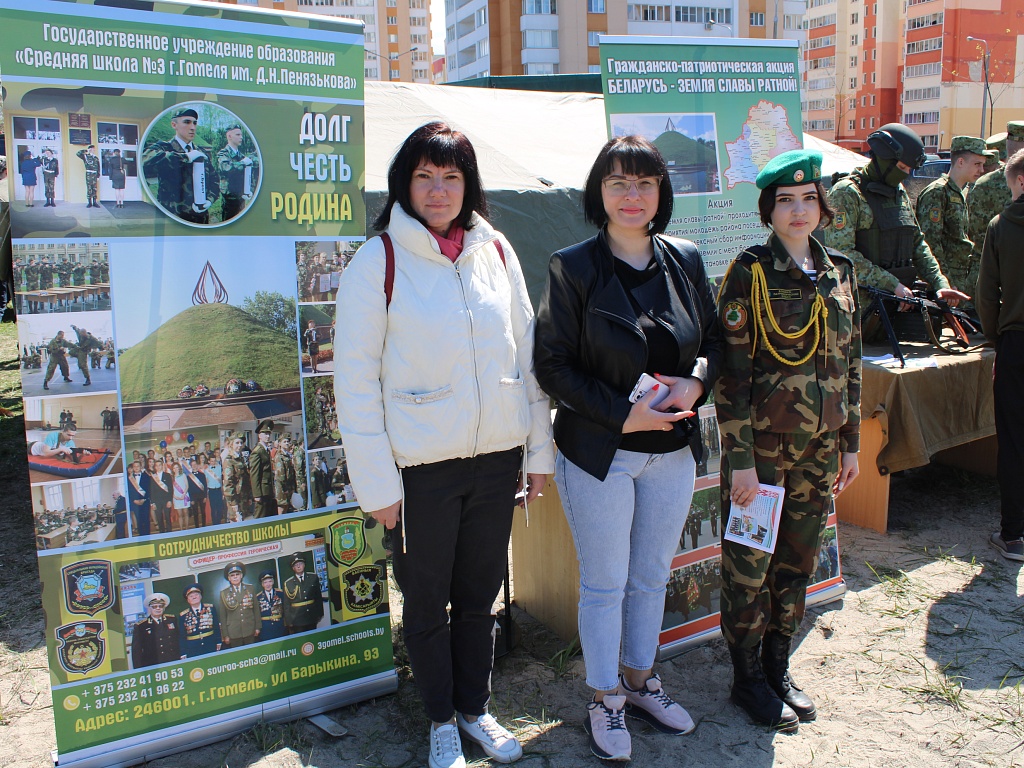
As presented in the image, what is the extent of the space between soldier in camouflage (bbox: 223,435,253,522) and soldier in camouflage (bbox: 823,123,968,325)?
320 centimetres

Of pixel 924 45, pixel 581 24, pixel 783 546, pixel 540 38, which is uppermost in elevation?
pixel 581 24

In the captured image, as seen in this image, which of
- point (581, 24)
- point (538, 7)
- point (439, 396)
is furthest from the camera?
point (538, 7)

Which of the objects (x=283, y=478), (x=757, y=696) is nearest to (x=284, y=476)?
(x=283, y=478)

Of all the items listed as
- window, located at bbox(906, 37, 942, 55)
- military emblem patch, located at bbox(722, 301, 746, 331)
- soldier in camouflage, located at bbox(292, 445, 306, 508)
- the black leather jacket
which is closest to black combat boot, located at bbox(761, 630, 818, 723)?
the black leather jacket

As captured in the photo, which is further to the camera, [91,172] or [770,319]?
[770,319]

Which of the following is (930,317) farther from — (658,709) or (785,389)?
(658,709)

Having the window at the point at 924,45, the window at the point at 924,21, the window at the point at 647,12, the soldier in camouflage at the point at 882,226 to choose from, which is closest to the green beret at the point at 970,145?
the soldier in camouflage at the point at 882,226

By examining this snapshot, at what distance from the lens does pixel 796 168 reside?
2.17 m

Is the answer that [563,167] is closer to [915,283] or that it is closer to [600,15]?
[915,283]

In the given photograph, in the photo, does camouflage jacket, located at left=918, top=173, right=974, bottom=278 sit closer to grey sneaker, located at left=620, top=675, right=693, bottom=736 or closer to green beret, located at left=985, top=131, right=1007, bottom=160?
green beret, located at left=985, top=131, right=1007, bottom=160

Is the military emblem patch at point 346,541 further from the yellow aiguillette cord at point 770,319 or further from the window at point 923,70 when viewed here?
the window at point 923,70

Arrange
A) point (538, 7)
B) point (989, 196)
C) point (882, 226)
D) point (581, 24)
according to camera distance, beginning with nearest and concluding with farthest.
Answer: point (882, 226), point (989, 196), point (581, 24), point (538, 7)

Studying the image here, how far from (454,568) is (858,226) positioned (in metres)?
3.09

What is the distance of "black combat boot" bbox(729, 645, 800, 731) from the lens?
2369 millimetres
